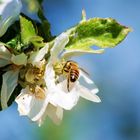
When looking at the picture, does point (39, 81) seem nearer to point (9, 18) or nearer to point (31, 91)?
point (31, 91)

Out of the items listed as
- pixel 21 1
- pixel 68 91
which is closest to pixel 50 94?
pixel 68 91

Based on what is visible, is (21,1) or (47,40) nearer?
(47,40)

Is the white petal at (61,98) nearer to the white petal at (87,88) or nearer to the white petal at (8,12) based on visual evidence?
the white petal at (87,88)

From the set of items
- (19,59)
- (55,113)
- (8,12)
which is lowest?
(55,113)

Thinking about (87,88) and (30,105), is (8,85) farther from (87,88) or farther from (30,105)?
(87,88)

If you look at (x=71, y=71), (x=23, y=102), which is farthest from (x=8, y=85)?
(x=71, y=71)

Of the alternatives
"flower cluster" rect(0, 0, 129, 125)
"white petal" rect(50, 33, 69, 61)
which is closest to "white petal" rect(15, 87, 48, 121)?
"flower cluster" rect(0, 0, 129, 125)
